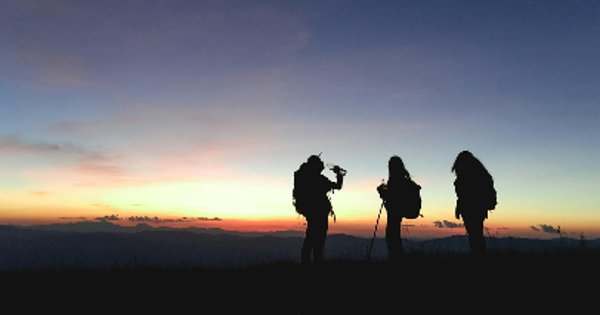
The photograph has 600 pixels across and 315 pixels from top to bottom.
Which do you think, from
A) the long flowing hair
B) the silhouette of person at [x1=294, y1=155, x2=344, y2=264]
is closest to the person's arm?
the silhouette of person at [x1=294, y1=155, x2=344, y2=264]

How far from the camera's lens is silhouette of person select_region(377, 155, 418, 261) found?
770 cm

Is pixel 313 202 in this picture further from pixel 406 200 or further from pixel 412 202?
pixel 412 202

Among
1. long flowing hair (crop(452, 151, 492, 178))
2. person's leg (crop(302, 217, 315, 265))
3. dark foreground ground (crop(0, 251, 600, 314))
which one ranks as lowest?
dark foreground ground (crop(0, 251, 600, 314))

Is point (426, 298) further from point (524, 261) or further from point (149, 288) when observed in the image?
point (149, 288)

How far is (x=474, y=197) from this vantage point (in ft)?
24.6

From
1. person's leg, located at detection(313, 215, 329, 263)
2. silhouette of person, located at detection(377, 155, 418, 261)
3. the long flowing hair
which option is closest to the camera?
person's leg, located at detection(313, 215, 329, 263)

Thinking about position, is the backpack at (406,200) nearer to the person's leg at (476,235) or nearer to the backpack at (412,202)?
the backpack at (412,202)

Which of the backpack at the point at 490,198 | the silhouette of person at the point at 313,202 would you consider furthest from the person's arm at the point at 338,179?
the backpack at the point at 490,198

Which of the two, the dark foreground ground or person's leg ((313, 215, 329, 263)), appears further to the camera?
person's leg ((313, 215, 329, 263))

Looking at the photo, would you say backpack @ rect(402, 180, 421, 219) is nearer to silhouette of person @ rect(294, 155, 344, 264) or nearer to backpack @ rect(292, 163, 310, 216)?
silhouette of person @ rect(294, 155, 344, 264)

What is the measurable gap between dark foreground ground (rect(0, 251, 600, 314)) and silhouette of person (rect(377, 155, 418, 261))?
43cm

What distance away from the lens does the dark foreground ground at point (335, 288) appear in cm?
461

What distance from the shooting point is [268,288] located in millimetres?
5773

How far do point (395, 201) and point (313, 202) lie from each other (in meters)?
1.89
